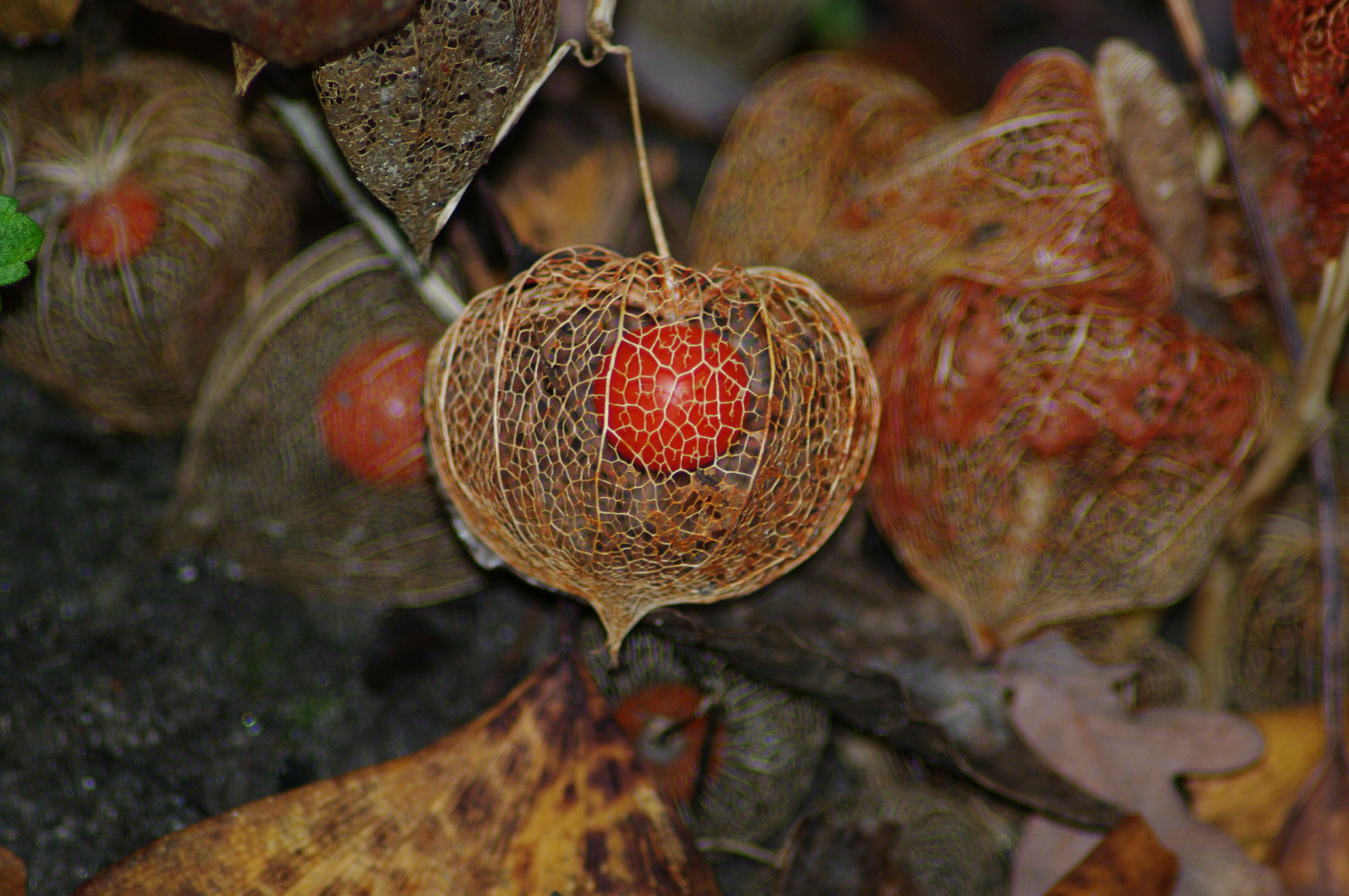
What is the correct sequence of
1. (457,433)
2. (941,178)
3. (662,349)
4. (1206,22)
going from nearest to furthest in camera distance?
(662,349), (457,433), (941,178), (1206,22)

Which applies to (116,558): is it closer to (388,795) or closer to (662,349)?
(388,795)

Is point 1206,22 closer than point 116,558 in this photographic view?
No

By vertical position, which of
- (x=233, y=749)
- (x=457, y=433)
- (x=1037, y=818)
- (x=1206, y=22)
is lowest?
(x=233, y=749)

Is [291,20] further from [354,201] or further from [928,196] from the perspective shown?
[928,196]

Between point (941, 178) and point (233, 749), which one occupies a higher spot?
point (941, 178)

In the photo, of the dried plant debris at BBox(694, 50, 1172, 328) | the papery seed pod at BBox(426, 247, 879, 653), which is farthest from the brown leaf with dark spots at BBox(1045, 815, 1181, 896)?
the dried plant debris at BBox(694, 50, 1172, 328)

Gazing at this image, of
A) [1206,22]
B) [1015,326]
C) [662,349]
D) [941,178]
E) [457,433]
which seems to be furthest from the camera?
[1206,22]

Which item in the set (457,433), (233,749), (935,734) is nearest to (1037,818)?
(935,734)

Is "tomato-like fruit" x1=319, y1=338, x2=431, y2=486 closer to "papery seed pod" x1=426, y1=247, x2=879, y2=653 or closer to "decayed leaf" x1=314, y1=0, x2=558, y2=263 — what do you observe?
"papery seed pod" x1=426, y1=247, x2=879, y2=653
